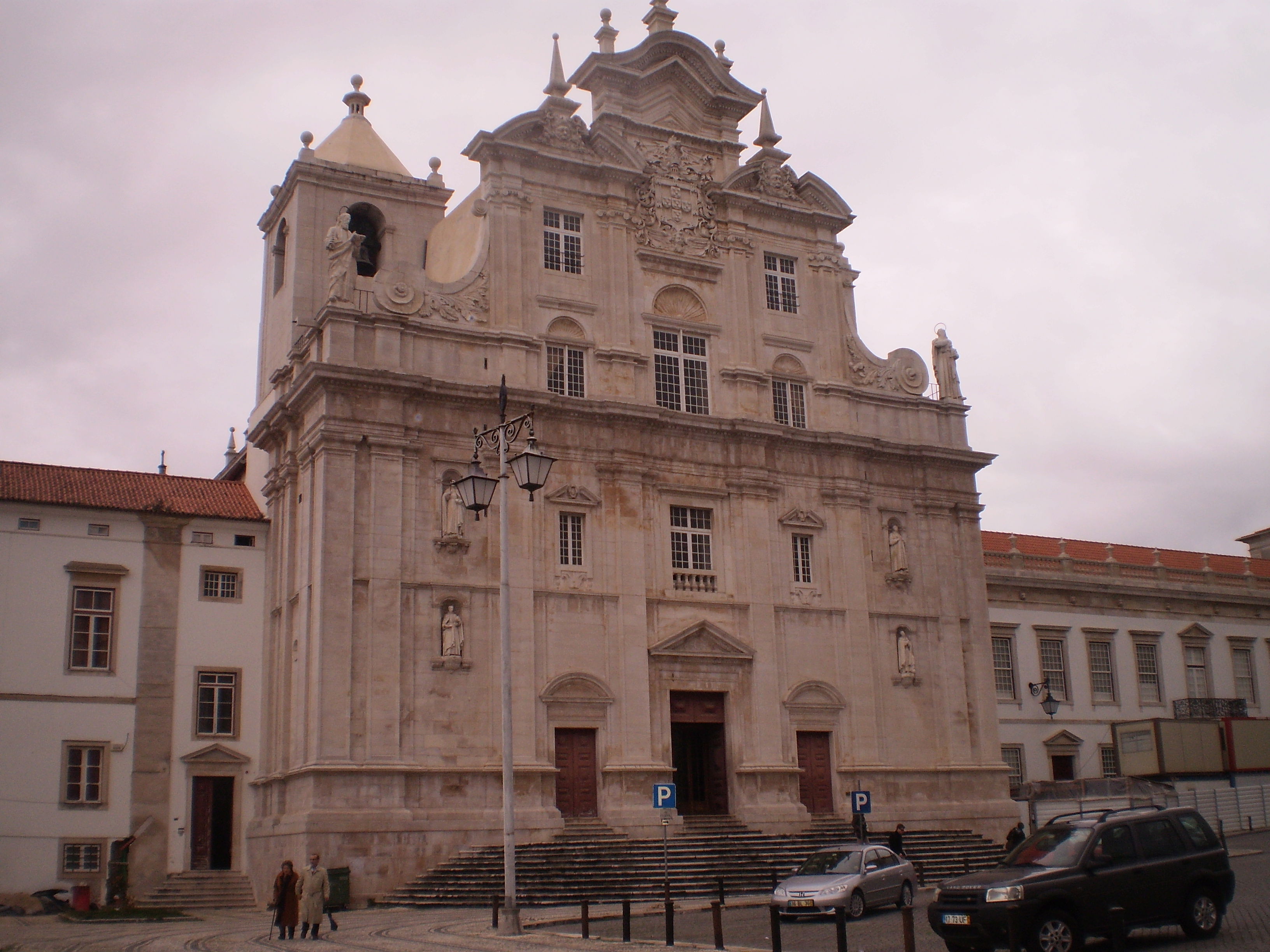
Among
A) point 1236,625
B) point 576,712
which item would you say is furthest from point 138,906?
point 1236,625

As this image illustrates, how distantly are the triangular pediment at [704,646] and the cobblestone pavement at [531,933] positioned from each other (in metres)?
8.76

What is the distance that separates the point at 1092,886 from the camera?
55.7 feet

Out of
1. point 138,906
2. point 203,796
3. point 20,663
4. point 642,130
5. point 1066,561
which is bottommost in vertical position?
point 138,906

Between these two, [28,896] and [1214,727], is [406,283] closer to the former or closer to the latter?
[28,896]

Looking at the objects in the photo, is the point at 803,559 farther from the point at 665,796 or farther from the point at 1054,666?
the point at 1054,666

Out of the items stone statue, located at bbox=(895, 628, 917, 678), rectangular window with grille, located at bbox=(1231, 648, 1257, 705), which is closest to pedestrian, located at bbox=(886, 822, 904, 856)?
stone statue, located at bbox=(895, 628, 917, 678)

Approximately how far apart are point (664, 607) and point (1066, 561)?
20.6 m

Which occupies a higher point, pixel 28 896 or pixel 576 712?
pixel 576 712

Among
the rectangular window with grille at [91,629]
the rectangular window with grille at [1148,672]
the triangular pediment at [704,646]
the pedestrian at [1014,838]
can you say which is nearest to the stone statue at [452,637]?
the triangular pediment at [704,646]

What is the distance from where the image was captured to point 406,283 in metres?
34.3

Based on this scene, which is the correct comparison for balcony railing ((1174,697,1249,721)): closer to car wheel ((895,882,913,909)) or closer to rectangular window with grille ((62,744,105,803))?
car wheel ((895,882,913,909))

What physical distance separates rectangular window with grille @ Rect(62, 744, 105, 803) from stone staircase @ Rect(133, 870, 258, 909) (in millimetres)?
2711

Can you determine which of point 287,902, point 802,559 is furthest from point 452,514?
point 287,902

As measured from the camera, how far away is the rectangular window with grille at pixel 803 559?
3762cm
